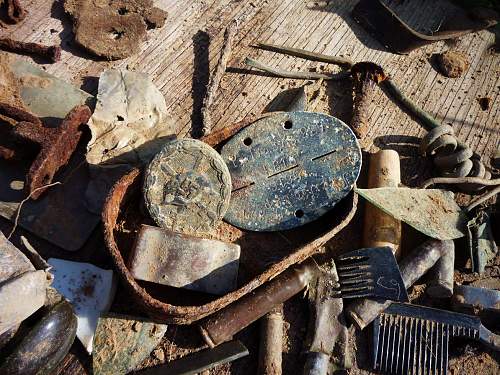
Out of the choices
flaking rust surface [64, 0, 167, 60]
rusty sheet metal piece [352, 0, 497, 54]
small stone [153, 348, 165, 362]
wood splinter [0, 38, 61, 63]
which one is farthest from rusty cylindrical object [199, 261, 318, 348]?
rusty sheet metal piece [352, 0, 497, 54]

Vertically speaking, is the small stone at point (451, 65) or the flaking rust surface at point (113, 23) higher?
the flaking rust surface at point (113, 23)

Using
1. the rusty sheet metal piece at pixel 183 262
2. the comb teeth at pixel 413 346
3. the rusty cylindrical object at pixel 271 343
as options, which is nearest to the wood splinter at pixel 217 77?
the rusty sheet metal piece at pixel 183 262

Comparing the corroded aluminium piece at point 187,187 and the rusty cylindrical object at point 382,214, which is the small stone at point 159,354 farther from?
the rusty cylindrical object at point 382,214

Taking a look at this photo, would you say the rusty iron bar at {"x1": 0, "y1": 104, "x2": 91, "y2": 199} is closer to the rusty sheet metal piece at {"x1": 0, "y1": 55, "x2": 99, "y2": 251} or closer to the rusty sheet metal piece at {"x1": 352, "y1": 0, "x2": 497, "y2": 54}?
the rusty sheet metal piece at {"x1": 0, "y1": 55, "x2": 99, "y2": 251}

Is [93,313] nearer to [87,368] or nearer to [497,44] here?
[87,368]

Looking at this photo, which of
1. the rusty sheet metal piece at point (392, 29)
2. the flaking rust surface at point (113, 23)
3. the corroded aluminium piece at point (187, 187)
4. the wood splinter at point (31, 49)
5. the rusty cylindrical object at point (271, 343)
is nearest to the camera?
the rusty cylindrical object at point (271, 343)

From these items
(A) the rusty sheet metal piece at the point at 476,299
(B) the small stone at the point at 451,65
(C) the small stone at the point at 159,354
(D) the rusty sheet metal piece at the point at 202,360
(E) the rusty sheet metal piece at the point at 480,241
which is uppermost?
(B) the small stone at the point at 451,65
